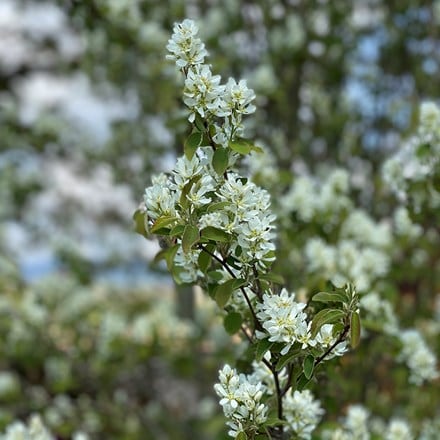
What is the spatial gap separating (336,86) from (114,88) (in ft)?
4.08

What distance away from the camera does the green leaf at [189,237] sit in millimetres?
1022

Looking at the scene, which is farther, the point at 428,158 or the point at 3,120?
the point at 3,120

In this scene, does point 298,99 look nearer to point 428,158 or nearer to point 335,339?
point 428,158

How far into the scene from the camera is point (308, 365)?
106 centimetres

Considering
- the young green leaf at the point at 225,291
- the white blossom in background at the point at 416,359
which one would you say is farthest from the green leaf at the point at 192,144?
the white blossom in background at the point at 416,359

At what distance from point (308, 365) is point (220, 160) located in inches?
14.0

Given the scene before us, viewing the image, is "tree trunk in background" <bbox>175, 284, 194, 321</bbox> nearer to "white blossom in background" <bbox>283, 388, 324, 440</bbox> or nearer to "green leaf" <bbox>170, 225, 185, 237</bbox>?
"white blossom in background" <bbox>283, 388, 324, 440</bbox>

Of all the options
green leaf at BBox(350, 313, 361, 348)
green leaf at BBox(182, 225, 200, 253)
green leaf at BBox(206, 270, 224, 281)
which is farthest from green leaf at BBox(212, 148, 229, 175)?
green leaf at BBox(350, 313, 361, 348)

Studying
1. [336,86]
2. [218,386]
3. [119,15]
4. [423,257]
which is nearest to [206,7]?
[336,86]

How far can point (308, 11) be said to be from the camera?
333cm

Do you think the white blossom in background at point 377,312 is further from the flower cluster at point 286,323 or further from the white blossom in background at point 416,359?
the flower cluster at point 286,323

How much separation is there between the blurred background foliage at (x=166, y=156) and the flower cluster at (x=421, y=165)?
503 mm

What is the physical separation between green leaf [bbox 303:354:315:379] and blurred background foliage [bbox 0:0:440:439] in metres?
1.27

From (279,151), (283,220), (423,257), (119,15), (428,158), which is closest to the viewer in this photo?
(428,158)
